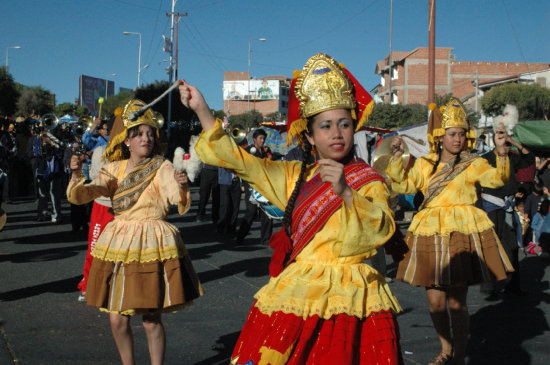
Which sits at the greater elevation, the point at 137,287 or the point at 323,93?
the point at 323,93

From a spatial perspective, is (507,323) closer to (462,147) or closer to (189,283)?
(462,147)

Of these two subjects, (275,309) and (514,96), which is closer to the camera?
(275,309)

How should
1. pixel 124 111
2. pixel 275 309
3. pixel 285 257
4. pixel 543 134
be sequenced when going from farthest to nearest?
pixel 543 134 → pixel 124 111 → pixel 285 257 → pixel 275 309

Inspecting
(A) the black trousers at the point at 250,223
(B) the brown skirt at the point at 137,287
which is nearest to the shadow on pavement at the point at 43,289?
(B) the brown skirt at the point at 137,287

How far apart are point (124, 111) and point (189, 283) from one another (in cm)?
149

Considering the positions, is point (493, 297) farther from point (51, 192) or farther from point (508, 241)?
point (51, 192)

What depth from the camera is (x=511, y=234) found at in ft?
25.6

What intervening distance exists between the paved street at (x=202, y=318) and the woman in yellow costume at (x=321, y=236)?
2.47 m

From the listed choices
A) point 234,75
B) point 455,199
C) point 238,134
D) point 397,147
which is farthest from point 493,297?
point 234,75

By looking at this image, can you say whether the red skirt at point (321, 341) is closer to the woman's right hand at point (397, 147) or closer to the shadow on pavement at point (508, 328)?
the woman's right hand at point (397, 147)

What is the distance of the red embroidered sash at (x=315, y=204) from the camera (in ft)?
9.33

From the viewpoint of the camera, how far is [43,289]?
288 inches

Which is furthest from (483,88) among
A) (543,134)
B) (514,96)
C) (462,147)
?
(462,147)

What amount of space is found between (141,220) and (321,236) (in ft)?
6.69
